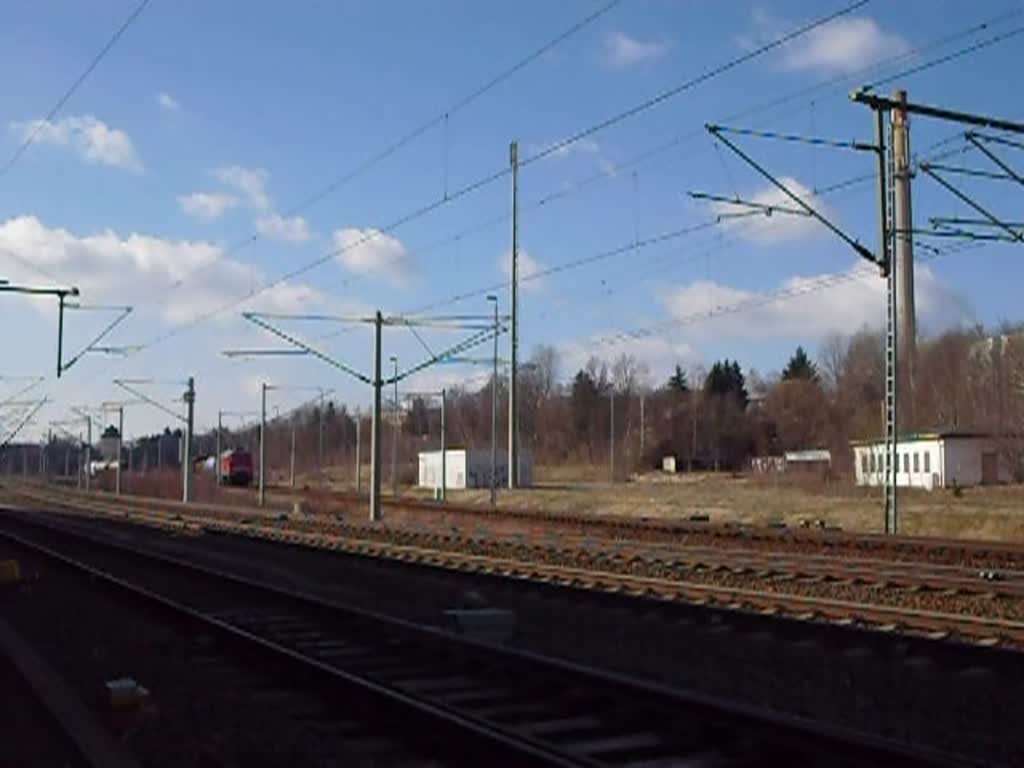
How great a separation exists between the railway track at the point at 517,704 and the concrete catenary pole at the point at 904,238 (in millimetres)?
17132

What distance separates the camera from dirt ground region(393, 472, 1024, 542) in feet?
126

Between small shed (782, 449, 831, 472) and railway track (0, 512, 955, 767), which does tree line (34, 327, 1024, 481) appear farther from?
railway track (0, 512, 955, 767)

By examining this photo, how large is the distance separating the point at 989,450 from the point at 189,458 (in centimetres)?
5237

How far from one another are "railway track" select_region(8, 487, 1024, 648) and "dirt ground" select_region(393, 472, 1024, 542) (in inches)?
593

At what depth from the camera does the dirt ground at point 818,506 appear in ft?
126

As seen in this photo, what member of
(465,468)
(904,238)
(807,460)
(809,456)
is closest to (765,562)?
(904,238)

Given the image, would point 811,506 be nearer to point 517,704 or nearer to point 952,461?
point 517,704

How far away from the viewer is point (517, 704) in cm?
1104

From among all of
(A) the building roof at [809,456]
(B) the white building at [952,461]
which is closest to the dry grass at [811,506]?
(B) the white building at [952,461]

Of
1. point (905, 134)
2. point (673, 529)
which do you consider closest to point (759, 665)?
point (673, 529)

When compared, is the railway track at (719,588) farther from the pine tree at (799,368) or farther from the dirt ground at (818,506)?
the pine tree at (799,368)

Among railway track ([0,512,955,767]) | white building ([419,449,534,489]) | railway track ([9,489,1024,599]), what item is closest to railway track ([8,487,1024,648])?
railway track ([9,489,1024,599])

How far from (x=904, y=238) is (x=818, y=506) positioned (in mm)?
15599

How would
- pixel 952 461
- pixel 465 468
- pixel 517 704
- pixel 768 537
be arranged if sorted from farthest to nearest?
pixel 465 468 → pixel 952 461 → pixel 768 537 → pixel 517 704
